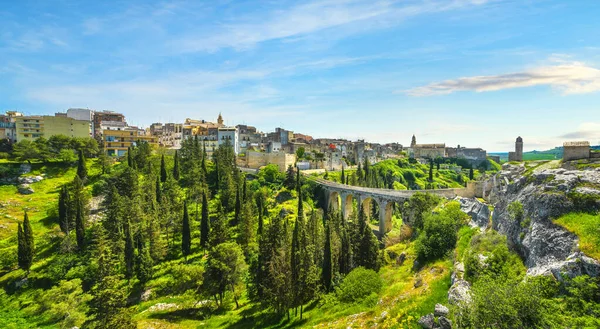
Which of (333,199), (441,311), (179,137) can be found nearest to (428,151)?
(333,199)

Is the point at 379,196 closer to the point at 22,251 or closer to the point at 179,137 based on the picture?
the point at 22,251

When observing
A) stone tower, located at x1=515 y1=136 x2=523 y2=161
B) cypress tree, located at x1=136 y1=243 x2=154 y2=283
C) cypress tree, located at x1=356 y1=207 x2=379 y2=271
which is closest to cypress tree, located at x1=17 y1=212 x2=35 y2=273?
cypress tree, located at x1=136 y1=243 x2=154 y2=283

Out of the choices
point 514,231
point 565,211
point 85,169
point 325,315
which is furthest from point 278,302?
point 85,169

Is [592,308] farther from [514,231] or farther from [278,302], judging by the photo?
[278,302]

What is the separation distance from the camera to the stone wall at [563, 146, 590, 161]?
30.0 metres

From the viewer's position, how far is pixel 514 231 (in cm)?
2709

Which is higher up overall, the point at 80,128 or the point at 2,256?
the point at 80,128

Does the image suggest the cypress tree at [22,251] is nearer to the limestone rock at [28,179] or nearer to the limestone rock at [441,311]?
the limestone rock at [28,179]

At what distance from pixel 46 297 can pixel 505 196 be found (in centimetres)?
5636

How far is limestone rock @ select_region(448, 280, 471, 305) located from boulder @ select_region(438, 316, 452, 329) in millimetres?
1289

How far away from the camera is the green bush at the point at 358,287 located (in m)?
33.4

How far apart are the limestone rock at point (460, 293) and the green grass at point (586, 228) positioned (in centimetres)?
698

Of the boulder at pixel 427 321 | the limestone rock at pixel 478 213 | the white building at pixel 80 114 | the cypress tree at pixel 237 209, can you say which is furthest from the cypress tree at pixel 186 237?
the white building at pixel 80 114

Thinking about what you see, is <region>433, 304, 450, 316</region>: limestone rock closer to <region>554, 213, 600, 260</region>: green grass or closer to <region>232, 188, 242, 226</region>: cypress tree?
<region>554, 213, 600, 260</region>: green grass
